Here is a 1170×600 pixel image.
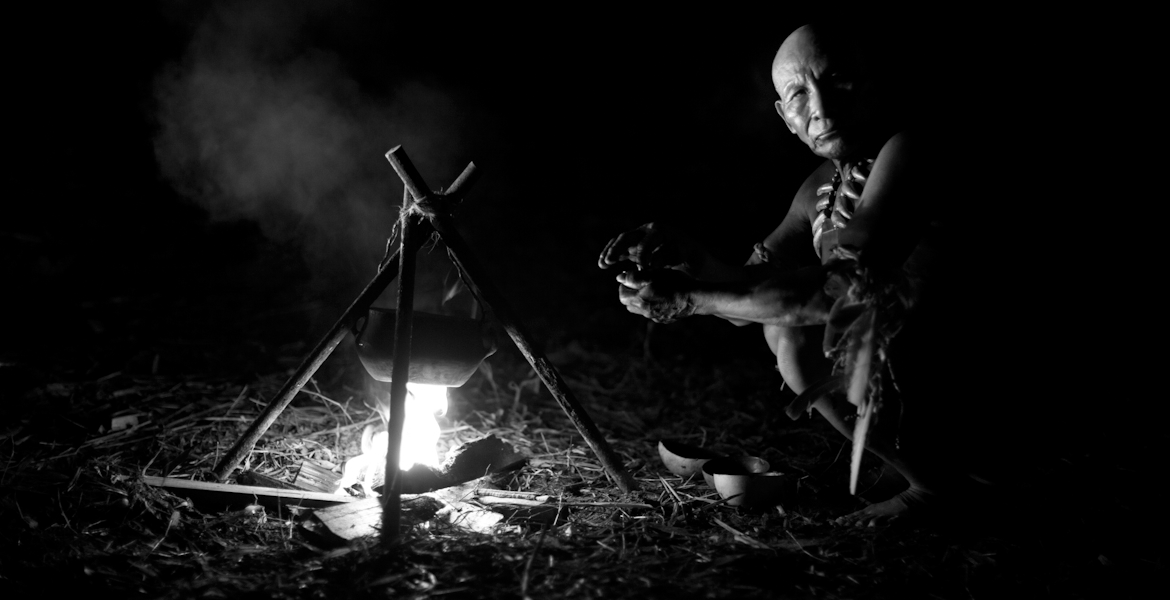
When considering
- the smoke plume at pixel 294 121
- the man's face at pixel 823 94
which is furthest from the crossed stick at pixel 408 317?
the smoke plume at pixel 294 121

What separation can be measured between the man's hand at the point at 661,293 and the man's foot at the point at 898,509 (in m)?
1.13

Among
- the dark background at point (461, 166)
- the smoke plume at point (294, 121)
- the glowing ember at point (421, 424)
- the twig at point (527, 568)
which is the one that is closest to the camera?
the twig at point (527, 568)

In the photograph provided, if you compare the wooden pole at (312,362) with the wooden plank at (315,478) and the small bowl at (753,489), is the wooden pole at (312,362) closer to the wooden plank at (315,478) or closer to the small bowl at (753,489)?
the wooden plank at (315,478)

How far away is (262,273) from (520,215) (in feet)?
11.1

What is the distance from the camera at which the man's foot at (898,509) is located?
2.72 m

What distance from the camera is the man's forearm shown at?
2.38m

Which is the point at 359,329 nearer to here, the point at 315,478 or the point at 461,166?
the point at 315,478

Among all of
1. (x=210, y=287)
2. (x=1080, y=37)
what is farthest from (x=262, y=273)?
(x=1080, y=37)

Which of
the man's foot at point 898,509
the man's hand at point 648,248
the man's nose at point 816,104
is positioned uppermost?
the man's nose at point 816,104

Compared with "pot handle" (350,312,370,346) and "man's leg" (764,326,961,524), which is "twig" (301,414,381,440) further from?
"man's leg" (764,326,961,524)

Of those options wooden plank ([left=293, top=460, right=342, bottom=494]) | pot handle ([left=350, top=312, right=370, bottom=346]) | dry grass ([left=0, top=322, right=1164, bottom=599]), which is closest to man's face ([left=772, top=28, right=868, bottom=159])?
dry grass ([left=0, top=322, right=1164, bottom=599])

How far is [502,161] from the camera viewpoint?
989 centimetres

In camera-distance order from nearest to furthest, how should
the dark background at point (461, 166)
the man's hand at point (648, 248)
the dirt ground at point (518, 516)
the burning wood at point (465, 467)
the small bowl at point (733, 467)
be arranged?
the dirt ground at point (518, 516) → the man's hand at point (648, 248) → the burning wood at point (465, 467) → the small bowl at point (733, 467) → the dark background at point (461, 166)

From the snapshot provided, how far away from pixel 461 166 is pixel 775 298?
7942 millimetres
